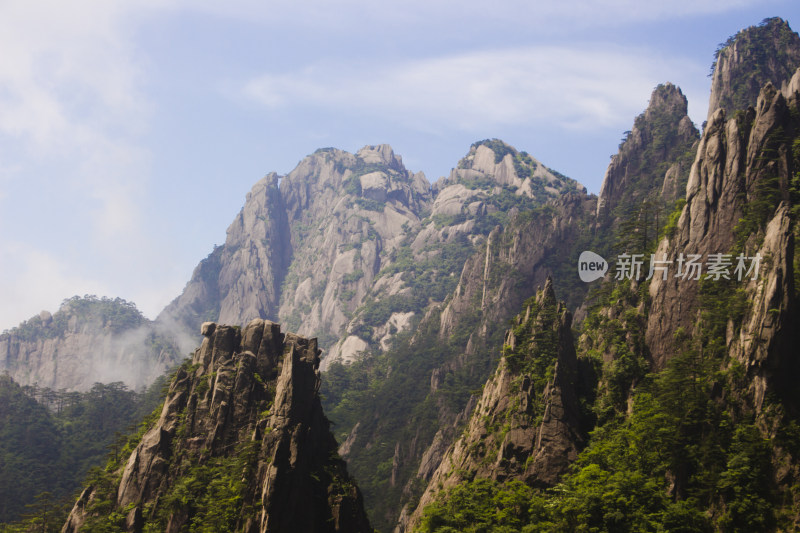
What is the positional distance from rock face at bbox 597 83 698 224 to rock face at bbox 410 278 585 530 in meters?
47.6

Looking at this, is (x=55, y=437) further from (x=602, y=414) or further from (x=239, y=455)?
(x=602, y=414)

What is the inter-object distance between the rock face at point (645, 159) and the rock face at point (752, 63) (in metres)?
8.25

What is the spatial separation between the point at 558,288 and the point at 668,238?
46.8 metres

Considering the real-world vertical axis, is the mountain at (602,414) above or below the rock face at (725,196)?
below

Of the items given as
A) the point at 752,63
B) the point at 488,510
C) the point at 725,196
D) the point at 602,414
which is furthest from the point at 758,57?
the point at 488,510

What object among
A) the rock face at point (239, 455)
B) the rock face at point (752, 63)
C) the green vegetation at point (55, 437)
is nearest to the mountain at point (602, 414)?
the rock face at point (239, 455)

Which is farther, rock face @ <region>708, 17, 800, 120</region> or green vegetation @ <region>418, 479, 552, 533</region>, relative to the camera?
rock face @ <region>708, 17, 800, 120</region>

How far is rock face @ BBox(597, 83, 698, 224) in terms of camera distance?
123438 millimetres

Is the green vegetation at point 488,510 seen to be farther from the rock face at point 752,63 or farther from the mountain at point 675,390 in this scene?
the rock face at point 752,63

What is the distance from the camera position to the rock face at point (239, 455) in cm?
5888

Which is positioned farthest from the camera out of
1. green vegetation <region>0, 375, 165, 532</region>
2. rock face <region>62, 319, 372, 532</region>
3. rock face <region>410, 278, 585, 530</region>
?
green vegetation <region>0, 375, 165, 532</region>

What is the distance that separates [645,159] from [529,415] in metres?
71.0

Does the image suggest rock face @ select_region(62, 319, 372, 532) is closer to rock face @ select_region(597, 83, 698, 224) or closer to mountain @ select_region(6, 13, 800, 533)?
mountain @ select_region(6, 13, 800, 533)

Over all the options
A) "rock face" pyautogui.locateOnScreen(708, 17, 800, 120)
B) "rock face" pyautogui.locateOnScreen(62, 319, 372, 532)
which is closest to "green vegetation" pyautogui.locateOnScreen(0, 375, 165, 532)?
"rock face" pyautogui.locateOnScreen(62, 319, 372, 532)
